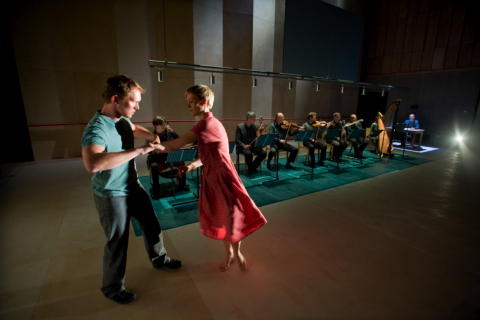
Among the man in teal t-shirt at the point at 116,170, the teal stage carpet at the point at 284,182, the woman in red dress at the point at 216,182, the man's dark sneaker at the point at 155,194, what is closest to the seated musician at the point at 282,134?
the teal stage carpet at the point at 284,182

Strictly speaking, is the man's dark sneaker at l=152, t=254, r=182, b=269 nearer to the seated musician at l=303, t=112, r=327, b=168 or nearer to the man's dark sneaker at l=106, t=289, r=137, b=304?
the man's dark sneaker at l=106, t=289, r=137, b=304

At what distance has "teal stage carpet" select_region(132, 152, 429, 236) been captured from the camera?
3488 millimetres

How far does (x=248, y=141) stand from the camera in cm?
523

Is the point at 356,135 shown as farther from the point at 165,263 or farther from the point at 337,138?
the point at 165,263

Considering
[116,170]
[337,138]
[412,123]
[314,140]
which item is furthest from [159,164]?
[412,123]

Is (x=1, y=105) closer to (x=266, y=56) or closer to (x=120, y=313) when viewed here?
(x=120, y=313)

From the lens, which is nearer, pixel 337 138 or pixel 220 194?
pixel 220 194

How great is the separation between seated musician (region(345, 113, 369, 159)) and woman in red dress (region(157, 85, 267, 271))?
4.95m

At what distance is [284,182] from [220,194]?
3.04 metres

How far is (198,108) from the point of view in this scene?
1868 mm

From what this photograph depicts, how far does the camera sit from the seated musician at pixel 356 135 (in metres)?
6.13

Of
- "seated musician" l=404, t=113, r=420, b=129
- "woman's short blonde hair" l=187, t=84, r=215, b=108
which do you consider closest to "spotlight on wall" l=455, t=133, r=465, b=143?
"seated musician" l=404, t=113, r=420, b=129

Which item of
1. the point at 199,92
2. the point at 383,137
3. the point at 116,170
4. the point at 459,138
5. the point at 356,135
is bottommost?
the point at 459,138

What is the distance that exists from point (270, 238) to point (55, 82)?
248 inches
